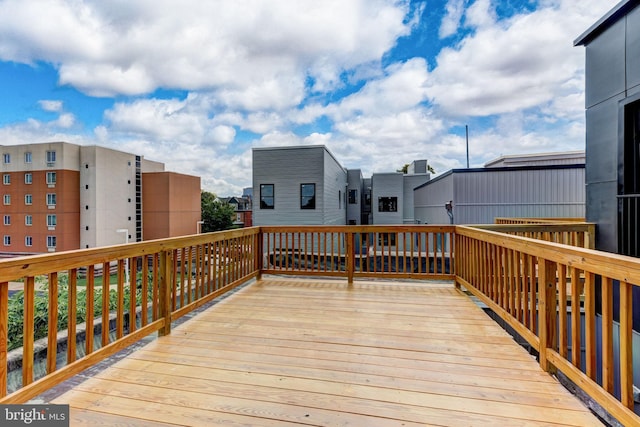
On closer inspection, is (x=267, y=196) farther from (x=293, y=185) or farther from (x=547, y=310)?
(x=547, y=310)

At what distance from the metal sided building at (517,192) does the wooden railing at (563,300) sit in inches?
268

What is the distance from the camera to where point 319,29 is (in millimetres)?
6410

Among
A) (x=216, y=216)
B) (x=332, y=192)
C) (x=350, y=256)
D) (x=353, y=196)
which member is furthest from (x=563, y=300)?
(x=216, y=216)

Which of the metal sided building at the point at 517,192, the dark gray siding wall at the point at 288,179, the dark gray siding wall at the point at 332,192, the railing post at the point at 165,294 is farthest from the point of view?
the dark gray siding wall at the point at 332,192

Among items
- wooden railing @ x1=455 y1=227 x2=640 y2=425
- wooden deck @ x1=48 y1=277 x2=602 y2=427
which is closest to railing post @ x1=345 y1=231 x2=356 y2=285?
wooden deck @ x1=48 y1=277 x2=602 y2=427

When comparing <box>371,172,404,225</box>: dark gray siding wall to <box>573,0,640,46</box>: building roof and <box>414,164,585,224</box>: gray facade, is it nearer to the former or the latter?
<box>414,164,585,224</box>: gray facade

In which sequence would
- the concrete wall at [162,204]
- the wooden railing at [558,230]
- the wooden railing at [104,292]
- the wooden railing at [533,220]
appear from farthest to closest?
the concrete wall at [162,204]
the wooden railing at [533,220]
the wooden railing at [558,230]
the wooden railing at [104,292]

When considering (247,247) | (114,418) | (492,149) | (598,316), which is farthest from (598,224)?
(492,149)

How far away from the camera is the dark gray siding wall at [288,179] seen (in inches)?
497

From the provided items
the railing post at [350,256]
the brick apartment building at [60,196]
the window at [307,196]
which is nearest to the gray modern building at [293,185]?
the window at [307,196]

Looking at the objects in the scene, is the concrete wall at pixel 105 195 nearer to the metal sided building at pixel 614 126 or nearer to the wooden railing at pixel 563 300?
the wooden railing at pixel 563 300

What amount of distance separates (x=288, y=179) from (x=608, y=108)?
1025cm

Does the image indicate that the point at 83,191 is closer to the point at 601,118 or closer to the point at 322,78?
the point at 322,78

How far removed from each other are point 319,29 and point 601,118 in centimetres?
522
